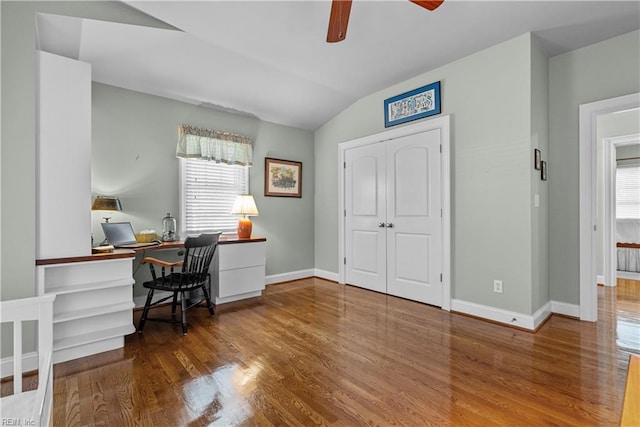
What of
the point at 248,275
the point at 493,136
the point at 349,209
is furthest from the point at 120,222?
the point at 493,136

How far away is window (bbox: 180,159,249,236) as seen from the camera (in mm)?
3793

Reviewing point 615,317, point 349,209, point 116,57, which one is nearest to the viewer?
point 116,57

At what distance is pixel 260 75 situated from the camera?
349 centimetres

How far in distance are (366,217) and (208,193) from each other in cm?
215

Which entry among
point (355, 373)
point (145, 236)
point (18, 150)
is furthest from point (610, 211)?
point (18, 150)

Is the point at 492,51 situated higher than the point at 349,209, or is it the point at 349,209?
the point at 492,51

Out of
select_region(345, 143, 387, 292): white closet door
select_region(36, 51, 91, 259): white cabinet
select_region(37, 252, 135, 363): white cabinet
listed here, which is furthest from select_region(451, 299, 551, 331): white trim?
select_region(36, 51, 91, 259): white cabinet

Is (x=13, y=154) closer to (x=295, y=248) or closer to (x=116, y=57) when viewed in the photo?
(x=116, y=57)

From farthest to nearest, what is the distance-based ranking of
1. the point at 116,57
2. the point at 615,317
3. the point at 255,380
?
the point at 615,317, the point at 116,57, the point at 255,380

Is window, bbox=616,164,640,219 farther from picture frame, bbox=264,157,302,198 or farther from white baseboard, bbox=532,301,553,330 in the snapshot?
picture frame, bbox=264,157,302,198

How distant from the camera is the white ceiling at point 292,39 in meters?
2.48

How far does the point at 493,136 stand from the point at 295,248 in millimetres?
3085

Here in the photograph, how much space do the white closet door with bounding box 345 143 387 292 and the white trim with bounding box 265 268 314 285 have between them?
0.76 meters

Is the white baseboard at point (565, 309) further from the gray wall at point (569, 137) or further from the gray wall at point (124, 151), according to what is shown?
the gray wall at point (124, 151)
